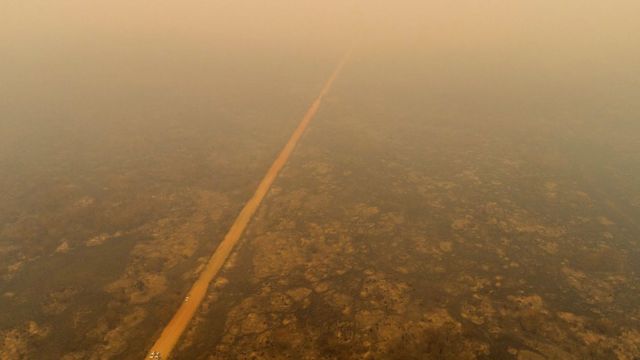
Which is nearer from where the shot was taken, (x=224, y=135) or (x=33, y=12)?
(x=224, y=135)

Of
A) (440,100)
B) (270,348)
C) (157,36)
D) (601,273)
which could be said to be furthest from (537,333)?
(157,36)

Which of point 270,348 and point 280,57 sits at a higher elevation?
point 270,348

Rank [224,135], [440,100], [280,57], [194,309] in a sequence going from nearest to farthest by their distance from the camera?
1. [194,309]
2. [224,135]
3. [440,100]
4. [280,57]

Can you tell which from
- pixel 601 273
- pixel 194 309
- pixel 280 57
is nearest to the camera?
pixel 194 309

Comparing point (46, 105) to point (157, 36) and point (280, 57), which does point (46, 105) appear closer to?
point (280, 57)

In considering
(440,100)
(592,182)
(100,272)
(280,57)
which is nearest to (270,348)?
(100,272)

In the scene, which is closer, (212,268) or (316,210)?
(212,268)
